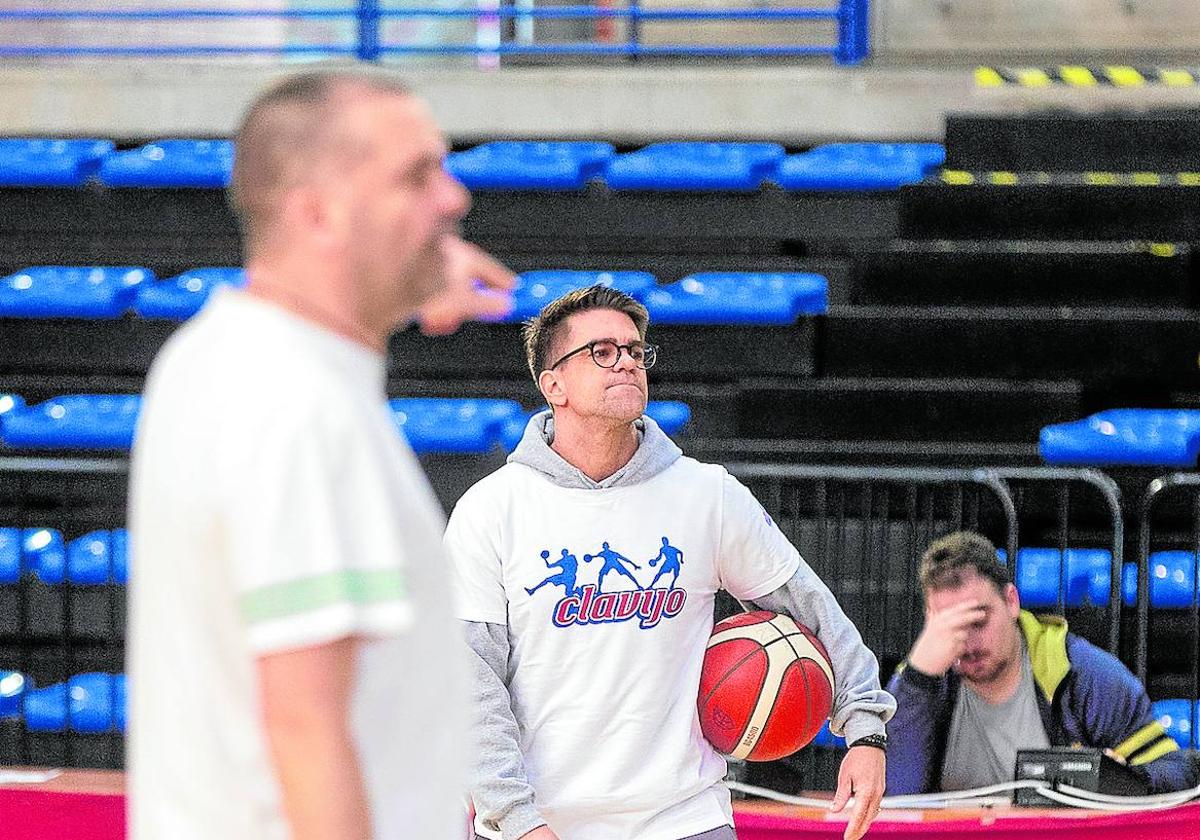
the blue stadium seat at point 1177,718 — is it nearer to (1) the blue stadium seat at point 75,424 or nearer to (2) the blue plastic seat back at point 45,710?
(2) the blue plastic seat back at point 45,710

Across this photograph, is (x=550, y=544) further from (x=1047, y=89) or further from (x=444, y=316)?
(x=1047, y=89)

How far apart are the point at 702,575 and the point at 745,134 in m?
5.13

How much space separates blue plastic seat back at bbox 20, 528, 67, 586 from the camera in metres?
7.44

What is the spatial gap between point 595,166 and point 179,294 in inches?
77.0

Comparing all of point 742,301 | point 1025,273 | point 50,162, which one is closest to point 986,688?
point 742,301

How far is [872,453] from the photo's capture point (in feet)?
24.4

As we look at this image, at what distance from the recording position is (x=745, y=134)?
874 centimetres

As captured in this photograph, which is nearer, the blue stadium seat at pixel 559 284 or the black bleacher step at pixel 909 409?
the black bleacher step at pixel 909 409

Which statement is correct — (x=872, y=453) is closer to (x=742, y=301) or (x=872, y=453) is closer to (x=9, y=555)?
(x=742, y=301)

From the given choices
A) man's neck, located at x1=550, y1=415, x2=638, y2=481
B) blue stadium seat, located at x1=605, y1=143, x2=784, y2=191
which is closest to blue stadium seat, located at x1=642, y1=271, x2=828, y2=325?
blue stadium seat, located at x1=605, y1=143, x2=784, y2=191

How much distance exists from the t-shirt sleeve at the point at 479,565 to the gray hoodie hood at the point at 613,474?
14 centimetres

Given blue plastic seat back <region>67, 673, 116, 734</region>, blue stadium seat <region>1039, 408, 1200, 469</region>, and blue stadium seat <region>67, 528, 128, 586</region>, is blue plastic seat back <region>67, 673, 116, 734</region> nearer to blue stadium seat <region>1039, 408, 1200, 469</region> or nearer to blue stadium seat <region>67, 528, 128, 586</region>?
blue stadium seat <region>67, 528, 128, 586</region>

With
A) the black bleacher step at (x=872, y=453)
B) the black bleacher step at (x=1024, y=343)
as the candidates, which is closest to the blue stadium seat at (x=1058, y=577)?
the black bleacher step at (x=872, y=453)

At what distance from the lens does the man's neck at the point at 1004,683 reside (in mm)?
5691
